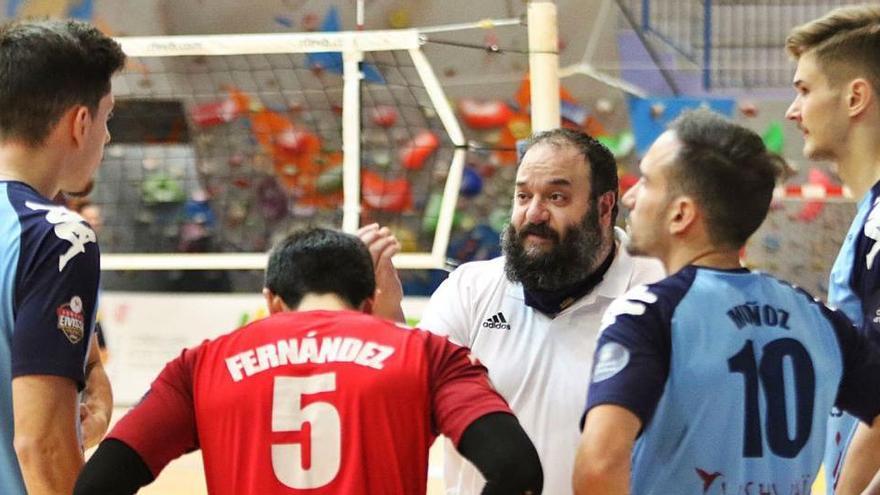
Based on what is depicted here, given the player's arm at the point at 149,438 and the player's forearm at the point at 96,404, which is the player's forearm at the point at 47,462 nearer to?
the player's arm at the point at 149,438

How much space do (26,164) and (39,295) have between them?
34 cm

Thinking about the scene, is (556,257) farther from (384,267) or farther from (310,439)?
(310,439)

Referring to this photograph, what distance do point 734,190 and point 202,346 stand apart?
114 cm

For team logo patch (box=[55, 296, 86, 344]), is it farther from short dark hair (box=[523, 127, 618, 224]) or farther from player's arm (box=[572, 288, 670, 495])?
short dark hair (box=[523, 127, 618, 224])

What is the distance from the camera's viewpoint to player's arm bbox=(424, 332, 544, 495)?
2.37 meters

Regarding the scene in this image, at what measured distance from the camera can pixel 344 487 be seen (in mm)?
2500

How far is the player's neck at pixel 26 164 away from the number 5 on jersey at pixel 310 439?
0.69 metres

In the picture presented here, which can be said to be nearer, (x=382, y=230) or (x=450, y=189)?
(x=382, y=230)

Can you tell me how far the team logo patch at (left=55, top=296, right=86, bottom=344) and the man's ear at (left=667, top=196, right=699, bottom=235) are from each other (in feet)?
4.02

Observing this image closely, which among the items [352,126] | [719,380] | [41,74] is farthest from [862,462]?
[352,126]

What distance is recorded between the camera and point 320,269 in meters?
2.66

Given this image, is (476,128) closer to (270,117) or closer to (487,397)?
(270,117)

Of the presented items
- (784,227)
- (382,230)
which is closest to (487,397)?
(382,230)

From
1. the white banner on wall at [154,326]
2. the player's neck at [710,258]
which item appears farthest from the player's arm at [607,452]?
the white banner on wall at [154,326]
